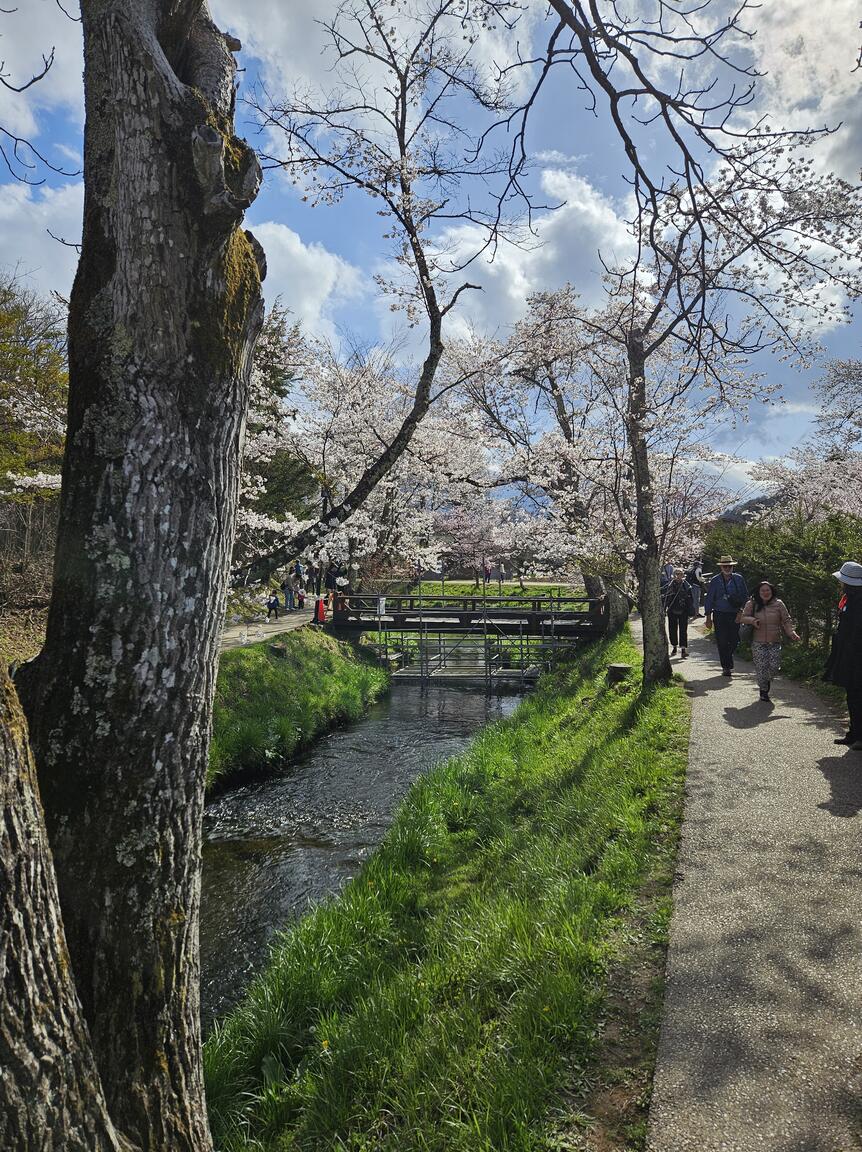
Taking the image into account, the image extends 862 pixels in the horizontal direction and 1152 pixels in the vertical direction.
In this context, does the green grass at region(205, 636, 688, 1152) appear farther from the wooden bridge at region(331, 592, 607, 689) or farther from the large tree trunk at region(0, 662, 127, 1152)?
the wooden bridge at region(331, 592, 607, 689)

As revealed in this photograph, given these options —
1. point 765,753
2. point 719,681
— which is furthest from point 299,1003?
point 719,681

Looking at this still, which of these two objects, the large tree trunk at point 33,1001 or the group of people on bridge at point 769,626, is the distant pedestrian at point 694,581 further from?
the large tree trunk at point 33,1001

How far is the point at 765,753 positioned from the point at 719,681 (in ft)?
13.5

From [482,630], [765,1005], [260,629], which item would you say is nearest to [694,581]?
[482,630]

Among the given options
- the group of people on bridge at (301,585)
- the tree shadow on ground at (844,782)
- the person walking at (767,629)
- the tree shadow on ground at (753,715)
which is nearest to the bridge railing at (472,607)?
the group of people on bridge at (301,585)

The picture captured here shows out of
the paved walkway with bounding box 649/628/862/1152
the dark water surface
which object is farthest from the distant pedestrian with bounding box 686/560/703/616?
the paved walkway with bounding box 649/628/862/1152

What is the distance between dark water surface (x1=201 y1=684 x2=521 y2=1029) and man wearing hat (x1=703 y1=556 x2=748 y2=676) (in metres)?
4.51

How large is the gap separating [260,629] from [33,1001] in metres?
16.9

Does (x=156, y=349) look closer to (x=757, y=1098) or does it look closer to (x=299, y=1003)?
(x=757, y=1098)

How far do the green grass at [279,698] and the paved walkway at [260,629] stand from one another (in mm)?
968

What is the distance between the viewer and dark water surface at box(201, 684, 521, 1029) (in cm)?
556

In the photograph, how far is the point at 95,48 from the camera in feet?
6.61

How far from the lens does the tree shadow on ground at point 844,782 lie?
15.9 ft

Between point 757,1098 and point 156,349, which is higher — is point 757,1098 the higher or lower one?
Result: the lower one
